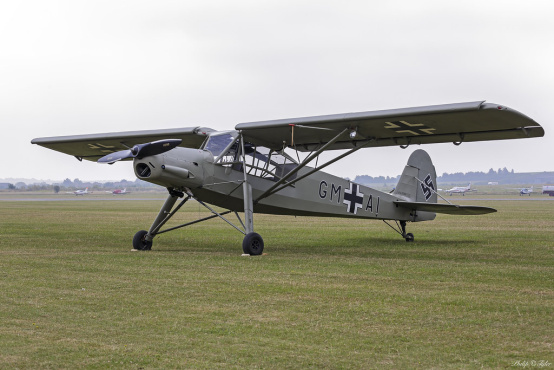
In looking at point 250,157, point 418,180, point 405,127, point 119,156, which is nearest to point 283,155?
point 250,157

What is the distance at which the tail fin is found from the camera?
18.9 m

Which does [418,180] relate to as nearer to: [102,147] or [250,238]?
[250,238]

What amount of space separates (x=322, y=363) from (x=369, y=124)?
902cm

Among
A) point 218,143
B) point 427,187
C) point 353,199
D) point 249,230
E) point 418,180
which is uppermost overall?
point 218,143

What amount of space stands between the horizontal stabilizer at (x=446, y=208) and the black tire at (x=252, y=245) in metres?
5.58

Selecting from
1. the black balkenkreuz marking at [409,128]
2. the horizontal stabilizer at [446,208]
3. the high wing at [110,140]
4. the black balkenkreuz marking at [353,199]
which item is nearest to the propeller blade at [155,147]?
the high wing at [110,140]

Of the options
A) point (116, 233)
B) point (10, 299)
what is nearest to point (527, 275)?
point (10, 299)

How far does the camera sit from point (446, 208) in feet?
55.5

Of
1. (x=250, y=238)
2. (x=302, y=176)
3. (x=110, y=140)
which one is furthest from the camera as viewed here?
(x=110, y=140)

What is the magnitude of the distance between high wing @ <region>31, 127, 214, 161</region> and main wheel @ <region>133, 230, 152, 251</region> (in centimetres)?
237

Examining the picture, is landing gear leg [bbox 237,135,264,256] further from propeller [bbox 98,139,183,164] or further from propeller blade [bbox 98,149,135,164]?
propeller blade [bbox 98,149,135,164]

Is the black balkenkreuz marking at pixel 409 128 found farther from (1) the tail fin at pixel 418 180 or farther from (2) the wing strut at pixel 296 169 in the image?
(1) the tail fin at pixel 418 180

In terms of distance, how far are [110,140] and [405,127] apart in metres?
7.87

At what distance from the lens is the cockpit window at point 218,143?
46.5 feet
